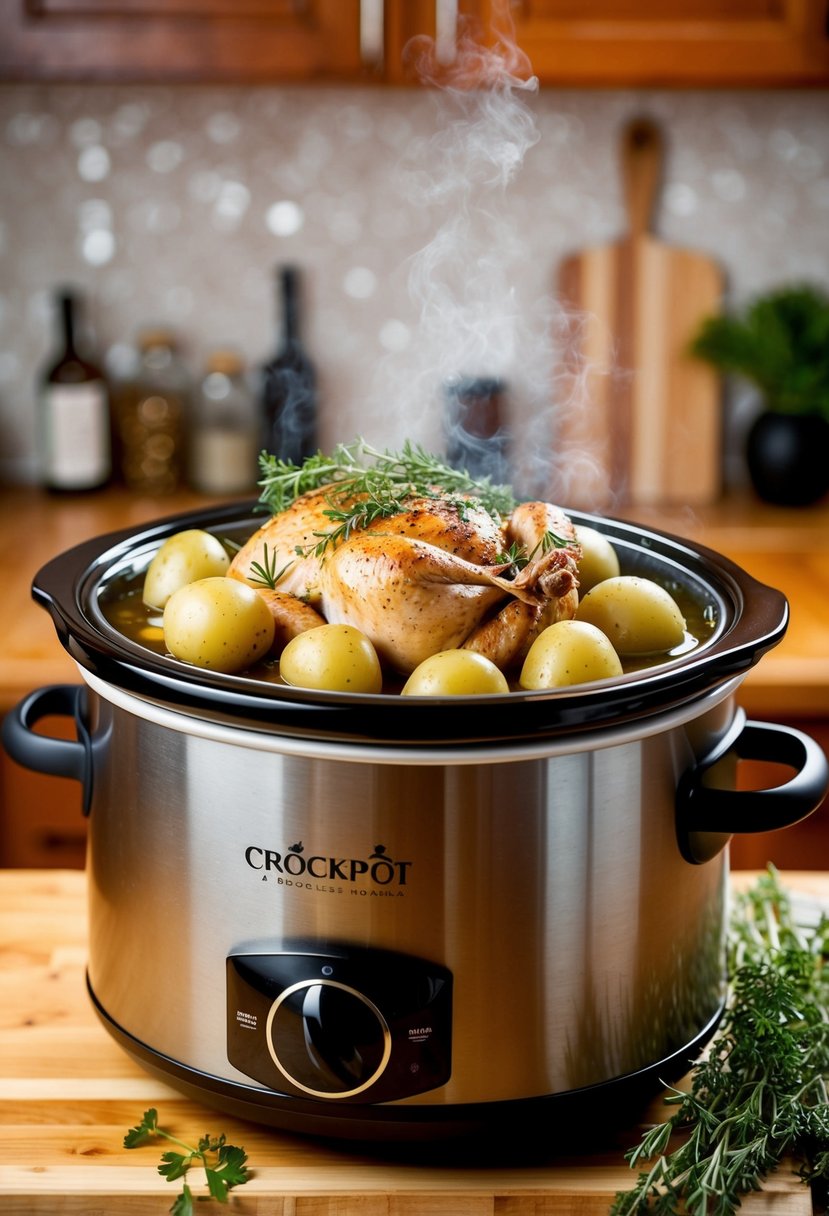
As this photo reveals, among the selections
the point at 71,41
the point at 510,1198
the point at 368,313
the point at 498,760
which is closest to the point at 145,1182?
the point at 510,1198

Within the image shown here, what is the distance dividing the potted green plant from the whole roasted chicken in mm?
1628

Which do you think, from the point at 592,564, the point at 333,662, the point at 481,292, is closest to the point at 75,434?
the point at 481,292

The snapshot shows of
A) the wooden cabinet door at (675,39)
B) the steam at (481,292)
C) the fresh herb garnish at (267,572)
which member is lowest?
the fresh herb garnish at (267,572)

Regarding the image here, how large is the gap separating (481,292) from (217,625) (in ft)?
6.46

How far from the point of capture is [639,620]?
0.99 metres

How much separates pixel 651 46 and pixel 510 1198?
6.26 feet

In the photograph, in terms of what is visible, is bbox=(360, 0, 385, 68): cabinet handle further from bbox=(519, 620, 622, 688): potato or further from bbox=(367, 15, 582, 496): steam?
bbox=(519, 620, 622, 688): potato

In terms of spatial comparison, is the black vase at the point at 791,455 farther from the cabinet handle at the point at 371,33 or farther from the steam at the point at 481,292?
the cabinet handle at the point at 371,33

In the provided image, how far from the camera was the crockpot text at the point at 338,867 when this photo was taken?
823 millimetres

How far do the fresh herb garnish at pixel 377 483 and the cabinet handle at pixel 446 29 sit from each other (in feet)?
3.93

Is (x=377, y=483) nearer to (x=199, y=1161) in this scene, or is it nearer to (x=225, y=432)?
(x=199, y=1161)

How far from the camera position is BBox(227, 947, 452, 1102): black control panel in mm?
843

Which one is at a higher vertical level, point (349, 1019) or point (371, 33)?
point (371, 33)

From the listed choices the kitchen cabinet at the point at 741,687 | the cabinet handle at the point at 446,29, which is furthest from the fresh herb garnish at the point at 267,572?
the cabinet handle at the point at 446,29
